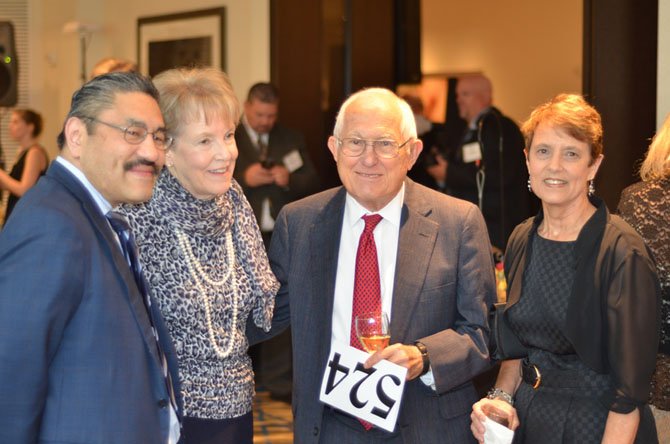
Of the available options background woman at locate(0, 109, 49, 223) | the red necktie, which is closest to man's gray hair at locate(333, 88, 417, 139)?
the red necktie

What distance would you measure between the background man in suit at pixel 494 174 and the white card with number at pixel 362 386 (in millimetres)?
3221

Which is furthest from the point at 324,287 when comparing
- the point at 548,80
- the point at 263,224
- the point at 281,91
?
the point at 548,80

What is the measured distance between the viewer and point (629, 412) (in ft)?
8.67

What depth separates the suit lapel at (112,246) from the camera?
2133 millimetres

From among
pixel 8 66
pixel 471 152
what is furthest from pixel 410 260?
pixel 8 66

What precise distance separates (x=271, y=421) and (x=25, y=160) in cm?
320

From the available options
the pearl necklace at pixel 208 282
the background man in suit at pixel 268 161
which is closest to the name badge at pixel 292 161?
the background man in suit at pixel 268 161

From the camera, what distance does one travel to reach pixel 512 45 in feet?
36.5

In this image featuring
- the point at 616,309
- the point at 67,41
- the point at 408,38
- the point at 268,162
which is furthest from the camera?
the point at 67,41

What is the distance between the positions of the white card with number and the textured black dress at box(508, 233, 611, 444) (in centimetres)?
43

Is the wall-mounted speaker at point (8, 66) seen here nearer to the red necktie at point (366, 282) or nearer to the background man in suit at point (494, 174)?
the background man in suit at point (494, 174)

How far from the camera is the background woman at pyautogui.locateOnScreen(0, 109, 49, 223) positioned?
298 inches

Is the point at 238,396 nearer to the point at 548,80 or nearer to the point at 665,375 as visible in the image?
the point at 665,375

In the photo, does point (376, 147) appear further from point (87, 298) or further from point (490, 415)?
point (87, 298)
